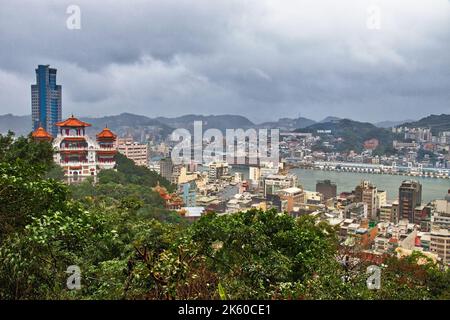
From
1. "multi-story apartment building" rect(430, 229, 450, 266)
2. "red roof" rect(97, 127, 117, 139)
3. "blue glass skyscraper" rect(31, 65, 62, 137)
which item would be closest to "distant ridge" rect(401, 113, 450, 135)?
"multi-story apartment building" rect(430, 229, 450, 266)

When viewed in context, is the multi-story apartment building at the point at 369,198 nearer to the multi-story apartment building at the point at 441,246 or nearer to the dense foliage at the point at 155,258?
the multi-story apartment building at the point at 441,246

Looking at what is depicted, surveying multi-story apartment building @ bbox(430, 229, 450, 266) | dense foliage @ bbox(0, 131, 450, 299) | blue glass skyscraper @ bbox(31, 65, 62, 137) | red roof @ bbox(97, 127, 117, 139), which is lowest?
multi-story apartment building @ bbox(430, 229, 450, 266)

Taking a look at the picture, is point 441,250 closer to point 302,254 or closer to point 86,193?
point 302,254

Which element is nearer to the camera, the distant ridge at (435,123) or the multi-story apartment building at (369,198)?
the multi-story apartment building at (369,198)

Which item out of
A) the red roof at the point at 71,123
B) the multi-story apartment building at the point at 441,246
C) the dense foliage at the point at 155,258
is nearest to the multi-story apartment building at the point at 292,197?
Answer: the multi-story apartment building at the point at 441,246

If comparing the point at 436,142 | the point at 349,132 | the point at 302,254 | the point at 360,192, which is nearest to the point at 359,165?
the point at 349,132

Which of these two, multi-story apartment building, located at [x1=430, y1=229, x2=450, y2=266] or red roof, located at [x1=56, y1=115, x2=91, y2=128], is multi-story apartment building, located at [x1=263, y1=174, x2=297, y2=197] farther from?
red roof, located at [x1=56, y1=115, x2=91, y2=128]

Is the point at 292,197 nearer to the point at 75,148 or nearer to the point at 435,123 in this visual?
the point at 75,148
